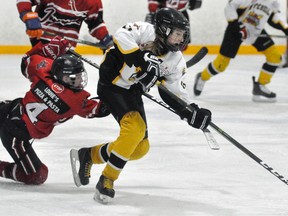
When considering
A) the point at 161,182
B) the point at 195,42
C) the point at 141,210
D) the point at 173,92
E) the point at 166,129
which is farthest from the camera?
the point at 195,42

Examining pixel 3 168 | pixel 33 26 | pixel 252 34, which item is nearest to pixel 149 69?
pixel 3 168

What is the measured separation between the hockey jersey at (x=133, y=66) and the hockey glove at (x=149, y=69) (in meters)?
0.06

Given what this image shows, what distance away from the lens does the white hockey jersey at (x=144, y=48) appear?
3250 mm

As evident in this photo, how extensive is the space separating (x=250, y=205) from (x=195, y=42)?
6.24 m

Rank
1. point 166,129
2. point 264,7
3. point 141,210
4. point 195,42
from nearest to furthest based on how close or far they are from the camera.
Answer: point 141,210, point 166,129, point 264,7, point 195,42

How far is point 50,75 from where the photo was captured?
359 centimetres

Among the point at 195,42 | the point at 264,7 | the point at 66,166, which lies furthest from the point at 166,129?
the point at 195,42

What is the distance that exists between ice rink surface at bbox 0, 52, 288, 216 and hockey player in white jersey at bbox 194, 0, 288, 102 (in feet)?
1.00

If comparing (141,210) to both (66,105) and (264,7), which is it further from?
(264,7)

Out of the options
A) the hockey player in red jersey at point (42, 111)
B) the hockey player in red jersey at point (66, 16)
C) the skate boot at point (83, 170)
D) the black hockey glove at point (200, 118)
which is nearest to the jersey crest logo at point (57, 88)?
the hockey player in red jersey at point (42, 111)

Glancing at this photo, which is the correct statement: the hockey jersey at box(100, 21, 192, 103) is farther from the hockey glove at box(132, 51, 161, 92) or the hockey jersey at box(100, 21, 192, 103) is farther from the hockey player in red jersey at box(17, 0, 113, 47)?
the hockey player in red jersey at box(17, 0, 113, 47)

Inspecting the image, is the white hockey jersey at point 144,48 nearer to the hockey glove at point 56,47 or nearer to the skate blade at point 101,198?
the skate blade at point 101,198

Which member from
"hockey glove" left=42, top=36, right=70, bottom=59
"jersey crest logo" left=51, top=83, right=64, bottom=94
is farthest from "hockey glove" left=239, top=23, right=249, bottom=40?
"jersey crest logo" left=51, top=83, right=64, bottom=94

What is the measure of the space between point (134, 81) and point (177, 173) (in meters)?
0.72
